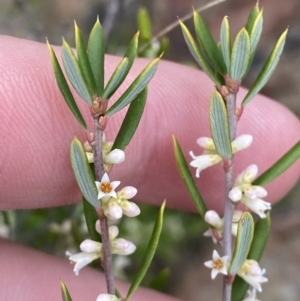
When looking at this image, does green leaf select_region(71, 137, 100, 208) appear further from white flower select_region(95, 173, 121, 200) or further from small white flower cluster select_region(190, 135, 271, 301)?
small white flower cluster select_region(190, 135, 271, 301)

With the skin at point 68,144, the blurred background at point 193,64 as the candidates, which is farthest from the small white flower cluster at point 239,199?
the blurred background at point 193,64

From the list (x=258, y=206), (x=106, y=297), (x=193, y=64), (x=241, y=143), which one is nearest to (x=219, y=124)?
(x=241, y=143)

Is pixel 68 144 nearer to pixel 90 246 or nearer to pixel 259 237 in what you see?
pixel 90 246

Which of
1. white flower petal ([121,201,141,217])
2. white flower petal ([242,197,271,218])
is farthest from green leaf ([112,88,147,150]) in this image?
white flower petal ([242,197,271,218])

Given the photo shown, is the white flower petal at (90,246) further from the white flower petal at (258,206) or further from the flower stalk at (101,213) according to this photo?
the white flower petal at (258,206)

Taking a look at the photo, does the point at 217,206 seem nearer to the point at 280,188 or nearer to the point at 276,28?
the point at 280,188

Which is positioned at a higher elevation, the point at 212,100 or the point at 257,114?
the point at 212,100

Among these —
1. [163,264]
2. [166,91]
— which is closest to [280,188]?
[166,91]

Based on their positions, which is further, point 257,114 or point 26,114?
point 257,114
